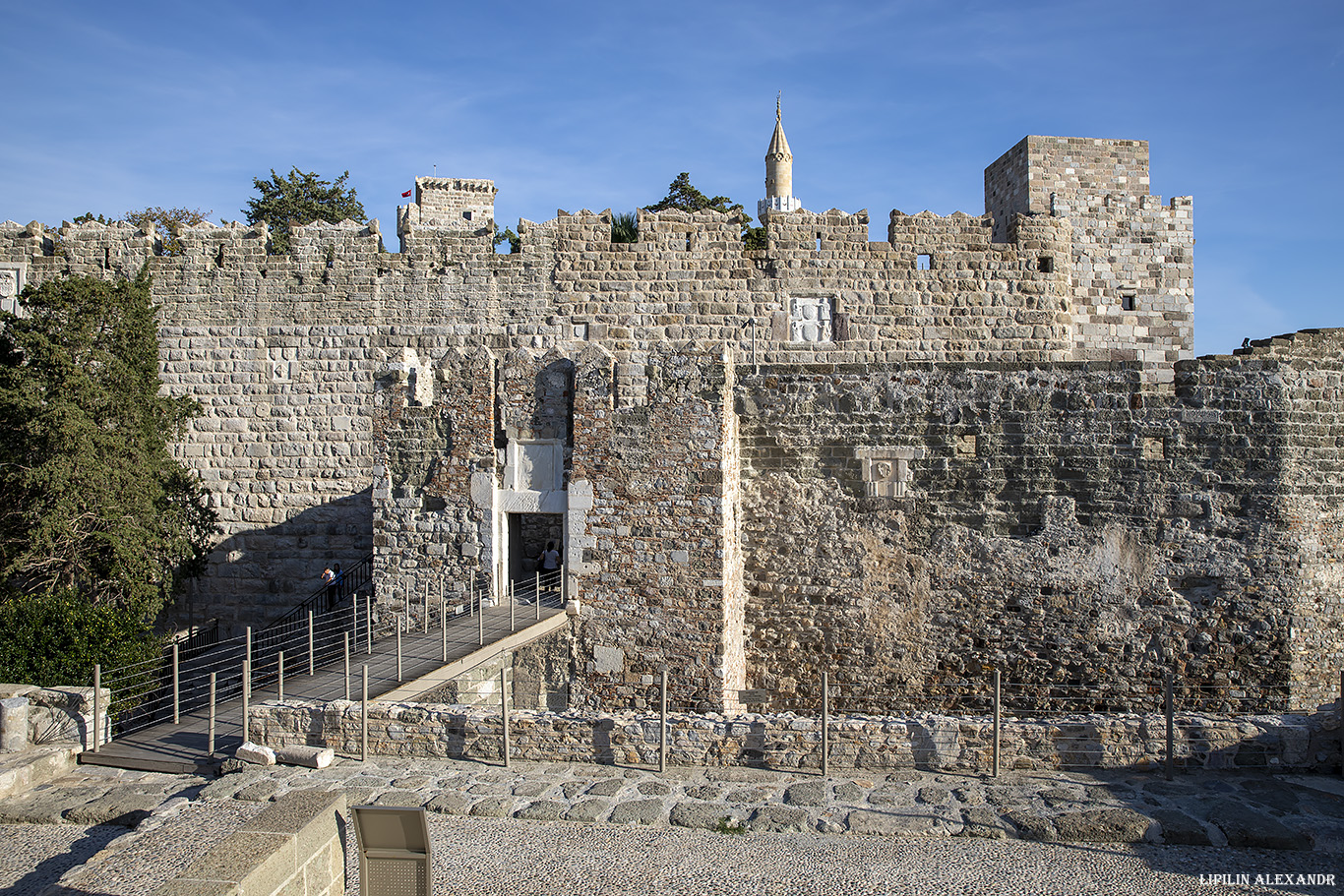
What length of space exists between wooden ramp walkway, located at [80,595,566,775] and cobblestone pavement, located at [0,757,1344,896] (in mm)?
345

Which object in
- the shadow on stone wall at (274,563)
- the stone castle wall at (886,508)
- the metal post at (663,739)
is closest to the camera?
the metal post at (663,739)

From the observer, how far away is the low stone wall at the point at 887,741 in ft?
22.9

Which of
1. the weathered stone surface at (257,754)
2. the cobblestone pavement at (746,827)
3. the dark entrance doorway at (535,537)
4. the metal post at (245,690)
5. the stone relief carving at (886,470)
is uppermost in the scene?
the stone relief carving at (886,470)

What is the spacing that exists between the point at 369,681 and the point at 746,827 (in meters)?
4.16

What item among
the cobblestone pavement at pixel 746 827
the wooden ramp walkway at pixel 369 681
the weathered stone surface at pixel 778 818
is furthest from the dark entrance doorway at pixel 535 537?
the weathered stone surface at pixel 778 818

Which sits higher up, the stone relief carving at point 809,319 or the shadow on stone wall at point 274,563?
the stone relief carving at point 809,319

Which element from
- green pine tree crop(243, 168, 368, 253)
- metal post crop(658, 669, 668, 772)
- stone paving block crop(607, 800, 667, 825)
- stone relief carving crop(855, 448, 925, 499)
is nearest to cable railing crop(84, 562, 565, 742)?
metal post crop(658, 669, 668, 772)

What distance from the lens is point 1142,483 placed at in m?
9.72

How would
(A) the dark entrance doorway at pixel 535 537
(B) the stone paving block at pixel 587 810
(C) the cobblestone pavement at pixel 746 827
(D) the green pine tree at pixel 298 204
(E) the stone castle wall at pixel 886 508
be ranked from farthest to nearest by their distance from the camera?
(D) the green pine tree at pixel 298 204, (A) the dark entrance doorway at pixel 535 537, (E) the stone castle wall at pixel 886 508, (B) the stone paving block at pixel 587 810, (C) the cobblestone pavement at pixel 746 827

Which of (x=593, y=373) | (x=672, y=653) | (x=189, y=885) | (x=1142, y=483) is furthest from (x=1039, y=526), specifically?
(x=189, y=885)

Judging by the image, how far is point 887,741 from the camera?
7.03 metres

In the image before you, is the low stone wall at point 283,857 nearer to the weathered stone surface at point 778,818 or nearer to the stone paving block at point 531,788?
the stone paving block at point 531,788

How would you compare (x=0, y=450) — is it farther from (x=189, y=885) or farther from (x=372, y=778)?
(x=189, y=885)

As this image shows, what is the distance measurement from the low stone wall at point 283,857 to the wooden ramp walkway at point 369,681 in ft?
10.5
